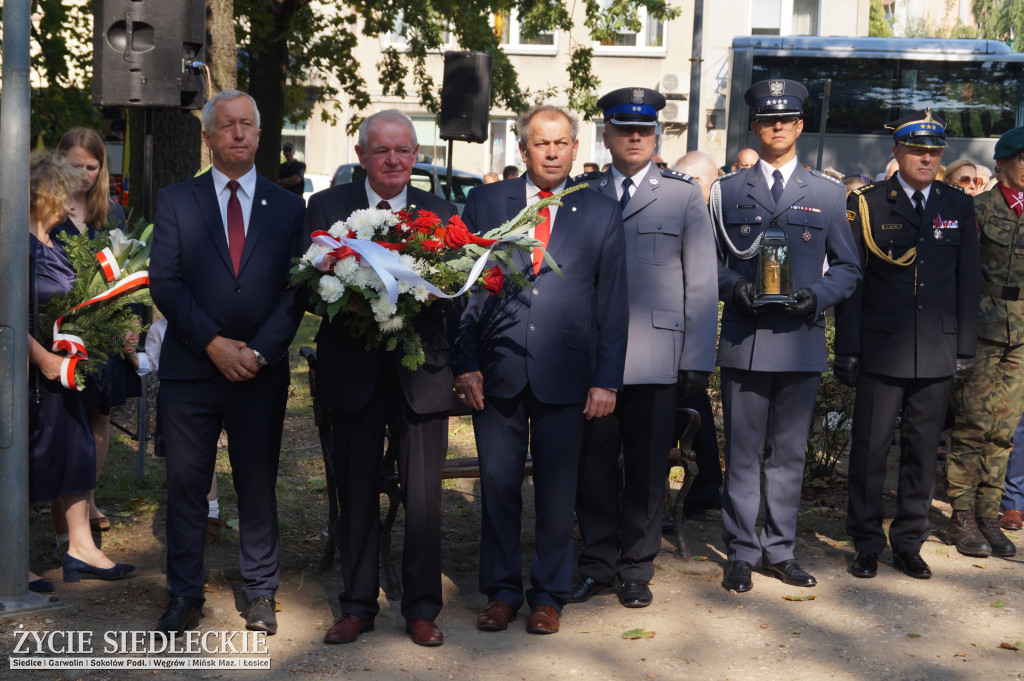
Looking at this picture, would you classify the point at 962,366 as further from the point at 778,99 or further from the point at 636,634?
the point at 636,634

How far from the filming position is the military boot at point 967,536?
247 inches

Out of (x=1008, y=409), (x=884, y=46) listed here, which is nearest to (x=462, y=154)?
(x=884, y=46)

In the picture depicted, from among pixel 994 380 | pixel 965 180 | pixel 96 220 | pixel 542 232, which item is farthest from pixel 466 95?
pixel 542 232

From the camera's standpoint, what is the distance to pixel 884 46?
68.0 feet

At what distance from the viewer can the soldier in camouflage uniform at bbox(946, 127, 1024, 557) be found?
636 cm

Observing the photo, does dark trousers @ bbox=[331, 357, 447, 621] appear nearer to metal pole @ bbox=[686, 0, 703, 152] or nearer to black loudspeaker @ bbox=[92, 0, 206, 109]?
black loudspeaker @ bbox=[92, 0, 206, 109]

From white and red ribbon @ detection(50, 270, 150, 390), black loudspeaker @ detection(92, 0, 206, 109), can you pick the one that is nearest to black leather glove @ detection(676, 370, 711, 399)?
white and red ribbon @ detection(50, 270, 150, 390)

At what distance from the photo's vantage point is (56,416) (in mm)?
5520

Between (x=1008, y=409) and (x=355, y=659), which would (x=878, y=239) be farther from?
(x=355, y=659)

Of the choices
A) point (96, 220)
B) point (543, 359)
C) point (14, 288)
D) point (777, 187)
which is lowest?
point (543, 359)

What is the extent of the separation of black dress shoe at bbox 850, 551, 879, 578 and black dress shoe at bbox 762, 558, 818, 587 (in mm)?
280

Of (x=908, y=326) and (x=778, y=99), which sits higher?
(x=778, y=99)

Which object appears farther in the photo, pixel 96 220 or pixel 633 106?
pixel 96 220

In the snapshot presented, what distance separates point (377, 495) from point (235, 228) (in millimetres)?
1322
